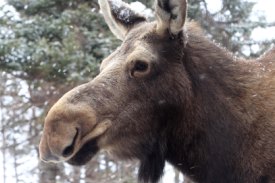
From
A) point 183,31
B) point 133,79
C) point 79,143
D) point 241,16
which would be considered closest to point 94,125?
point 79,143

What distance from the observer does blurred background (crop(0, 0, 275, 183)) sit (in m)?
11.3

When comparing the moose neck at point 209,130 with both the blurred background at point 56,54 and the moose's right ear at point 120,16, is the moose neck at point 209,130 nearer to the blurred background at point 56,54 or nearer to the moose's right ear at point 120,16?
the moose's right ear at point 120,16

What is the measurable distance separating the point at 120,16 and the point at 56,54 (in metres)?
5.27

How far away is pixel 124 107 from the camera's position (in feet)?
16.4

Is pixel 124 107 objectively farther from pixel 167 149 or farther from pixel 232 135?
pixel 232 135

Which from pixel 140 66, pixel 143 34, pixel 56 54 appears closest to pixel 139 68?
pixel 140 66

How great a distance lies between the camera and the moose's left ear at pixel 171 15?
505 centimetres

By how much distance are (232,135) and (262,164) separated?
12.0 inches

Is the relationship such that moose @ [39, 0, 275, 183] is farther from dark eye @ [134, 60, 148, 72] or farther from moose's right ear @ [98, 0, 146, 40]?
moose's right ear @ [98, 0, 146, 40]

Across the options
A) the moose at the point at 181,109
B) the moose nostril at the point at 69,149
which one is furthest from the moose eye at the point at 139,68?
the moose nostril at the point at 69,149

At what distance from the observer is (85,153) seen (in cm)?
491

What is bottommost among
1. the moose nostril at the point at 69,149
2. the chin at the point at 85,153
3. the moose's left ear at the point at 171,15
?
the chin at the point at 85,153

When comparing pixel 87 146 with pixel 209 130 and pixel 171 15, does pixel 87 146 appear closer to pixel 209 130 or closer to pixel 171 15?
pixel 209 130

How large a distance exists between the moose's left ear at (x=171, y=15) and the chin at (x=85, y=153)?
977mm
